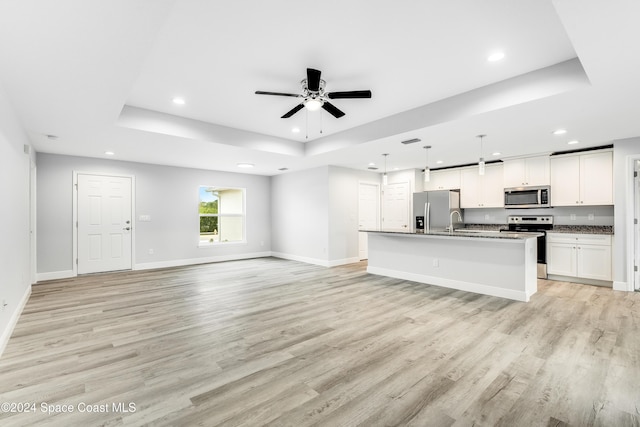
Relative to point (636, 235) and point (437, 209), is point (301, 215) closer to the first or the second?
point (437, 209)

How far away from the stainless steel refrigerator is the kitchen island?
56.5 inches

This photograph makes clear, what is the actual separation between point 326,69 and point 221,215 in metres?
5.90

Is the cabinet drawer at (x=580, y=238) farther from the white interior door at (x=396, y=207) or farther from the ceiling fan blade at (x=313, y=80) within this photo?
the ceiling fan blade at (x=313, y=80)

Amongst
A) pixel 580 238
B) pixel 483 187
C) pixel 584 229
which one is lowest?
pixel 580 238

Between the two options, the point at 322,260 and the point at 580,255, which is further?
the point at 322,260

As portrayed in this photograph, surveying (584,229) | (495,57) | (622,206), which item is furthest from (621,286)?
(495,57)

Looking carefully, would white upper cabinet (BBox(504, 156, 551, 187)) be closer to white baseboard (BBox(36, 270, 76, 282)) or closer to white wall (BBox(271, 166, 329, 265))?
white wall (BBox(271, 166, 329, 265))

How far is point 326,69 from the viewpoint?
2.98 metres

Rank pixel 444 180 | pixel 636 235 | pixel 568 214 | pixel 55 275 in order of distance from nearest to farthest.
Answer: pixel 636 235 < pixel 55 275 < pixel 568 214 < pixel 444 180

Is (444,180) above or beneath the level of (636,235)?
above

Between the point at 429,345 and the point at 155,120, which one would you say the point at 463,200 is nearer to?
the point at 429,345

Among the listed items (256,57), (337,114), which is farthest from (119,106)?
(337,114)

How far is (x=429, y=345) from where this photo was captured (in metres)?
2.74

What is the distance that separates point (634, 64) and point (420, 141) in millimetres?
2526
